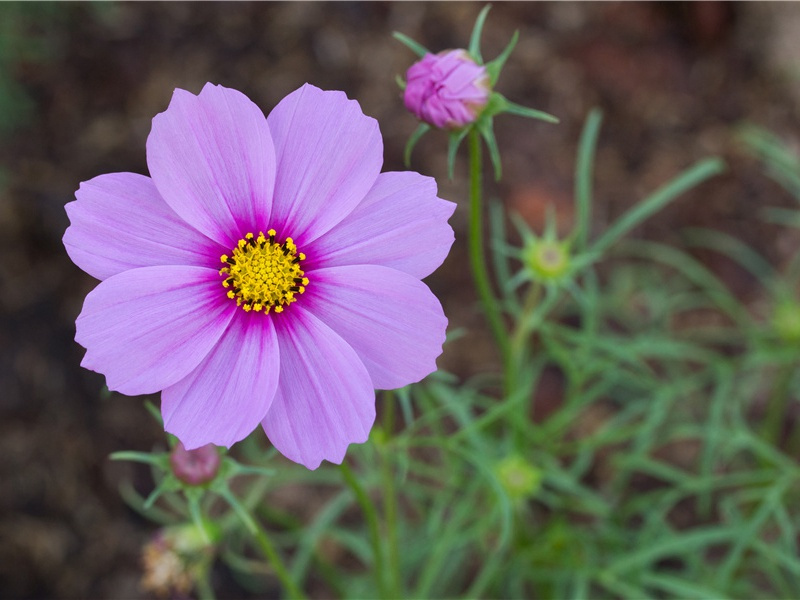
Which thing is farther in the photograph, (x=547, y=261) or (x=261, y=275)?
(x=547, y=261)

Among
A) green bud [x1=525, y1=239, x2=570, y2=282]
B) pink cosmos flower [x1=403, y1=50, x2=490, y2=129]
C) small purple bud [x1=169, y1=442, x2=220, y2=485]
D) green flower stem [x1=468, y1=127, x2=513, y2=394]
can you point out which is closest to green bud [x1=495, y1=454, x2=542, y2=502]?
green flower stem [x1=468, y1=127, x2=513, y2=394]

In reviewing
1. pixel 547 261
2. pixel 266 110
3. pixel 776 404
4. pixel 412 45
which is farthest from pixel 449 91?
pixel 266 110

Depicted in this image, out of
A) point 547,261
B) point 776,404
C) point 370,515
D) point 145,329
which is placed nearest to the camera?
point 145,329

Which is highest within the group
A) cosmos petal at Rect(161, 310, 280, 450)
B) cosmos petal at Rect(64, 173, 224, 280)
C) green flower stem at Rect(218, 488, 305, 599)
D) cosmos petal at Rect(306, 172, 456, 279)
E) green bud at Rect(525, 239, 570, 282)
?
cosmos petal at Rect(306, 172, 456, 279)

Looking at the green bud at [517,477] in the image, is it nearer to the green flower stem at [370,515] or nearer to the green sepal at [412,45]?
the green flower stem at [370,515]

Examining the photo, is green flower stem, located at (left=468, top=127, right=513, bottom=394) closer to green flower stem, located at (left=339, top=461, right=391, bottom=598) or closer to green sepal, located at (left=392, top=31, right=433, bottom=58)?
green sepal, located at (left=392, top=31, right=433, bottom=58)

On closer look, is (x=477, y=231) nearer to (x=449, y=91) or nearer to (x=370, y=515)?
(x=449, y=91)

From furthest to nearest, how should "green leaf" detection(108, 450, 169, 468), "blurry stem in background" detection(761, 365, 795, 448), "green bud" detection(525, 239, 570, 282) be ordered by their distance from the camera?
"blurry stem in background" detection(761, 365, 795, 448), "green bud" detection(525, 239, 570, 282), "green leaf" detection(108, 450, 169, 468)
